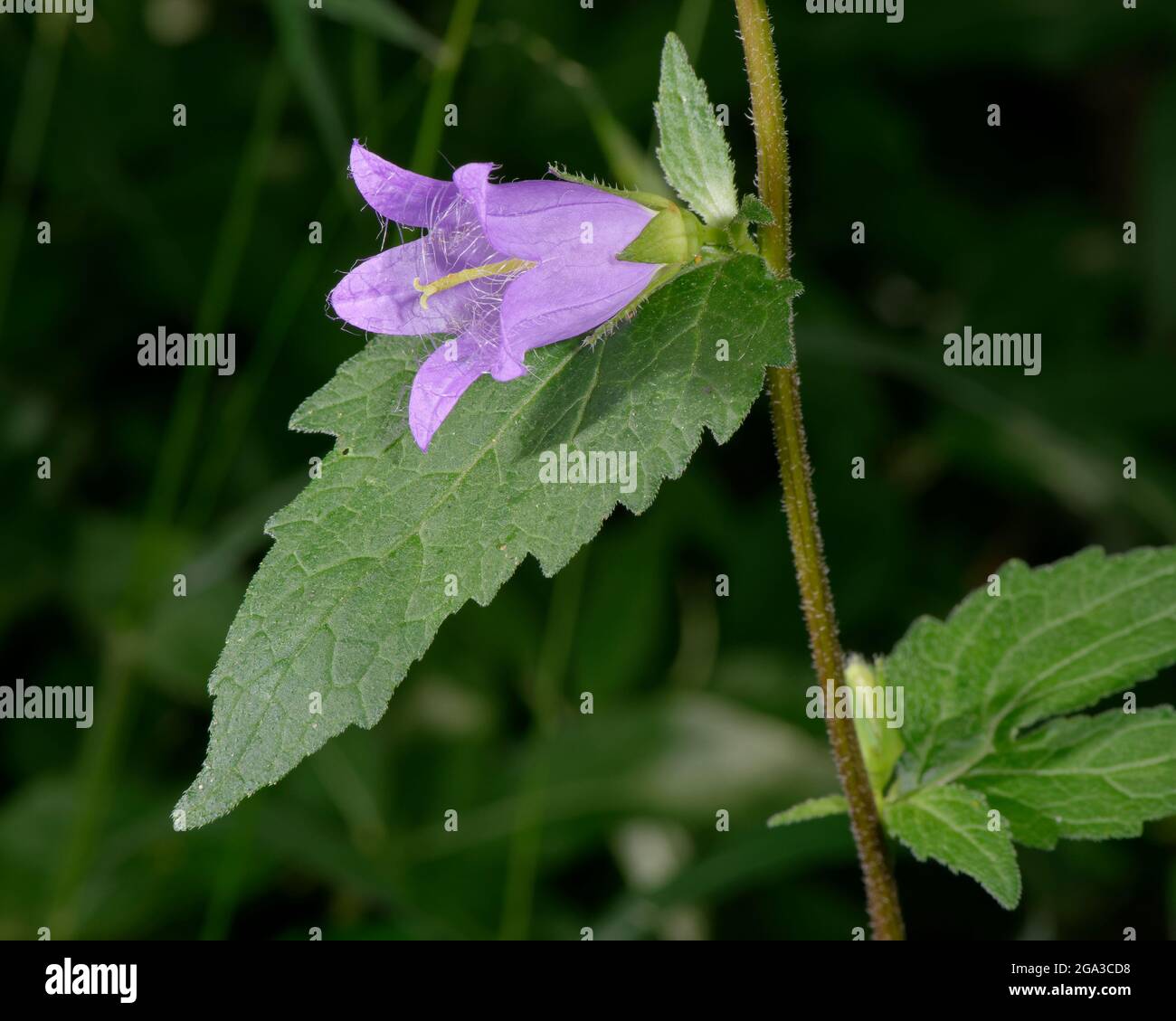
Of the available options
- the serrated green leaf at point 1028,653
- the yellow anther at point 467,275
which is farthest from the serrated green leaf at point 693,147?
the serrated green leaf at point 1028,653

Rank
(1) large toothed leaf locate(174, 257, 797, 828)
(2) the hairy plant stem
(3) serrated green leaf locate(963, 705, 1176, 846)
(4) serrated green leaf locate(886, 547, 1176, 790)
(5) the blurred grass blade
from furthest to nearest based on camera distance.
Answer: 1. (5) the blurred grass blade
2. (4) serrated green leaf locate(886, 547, 1176, 790)
3. (3) serrated green leaf locate(963, 705, 1176, 846)
4. (2) the hairy plant stem
5. (1) large toothed leaf locate(174, 257, 797, 828)

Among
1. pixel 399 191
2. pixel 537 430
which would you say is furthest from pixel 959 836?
pixel 399 191

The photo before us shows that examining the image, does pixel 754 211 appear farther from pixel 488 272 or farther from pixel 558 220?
pixel 488 272

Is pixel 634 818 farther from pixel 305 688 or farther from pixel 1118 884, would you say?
pixel 305 688

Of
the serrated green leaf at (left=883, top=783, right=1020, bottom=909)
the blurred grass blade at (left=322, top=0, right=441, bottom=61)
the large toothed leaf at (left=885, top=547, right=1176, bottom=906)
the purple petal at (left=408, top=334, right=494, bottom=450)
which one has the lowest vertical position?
the serrated green leaf at (left=883, top=783, right=1020, bottom=909)

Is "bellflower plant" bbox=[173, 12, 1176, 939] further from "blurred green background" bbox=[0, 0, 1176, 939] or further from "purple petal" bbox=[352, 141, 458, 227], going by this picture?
"blurred green background" bbox=[0, 0, 1176, 939]

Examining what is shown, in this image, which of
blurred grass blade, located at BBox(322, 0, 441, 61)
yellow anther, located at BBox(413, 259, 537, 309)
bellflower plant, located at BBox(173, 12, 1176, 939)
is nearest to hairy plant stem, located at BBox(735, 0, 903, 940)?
bellflower plant, located at BBox(173, 12, 1176, 939)

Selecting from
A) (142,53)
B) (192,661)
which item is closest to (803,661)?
(192,661)
